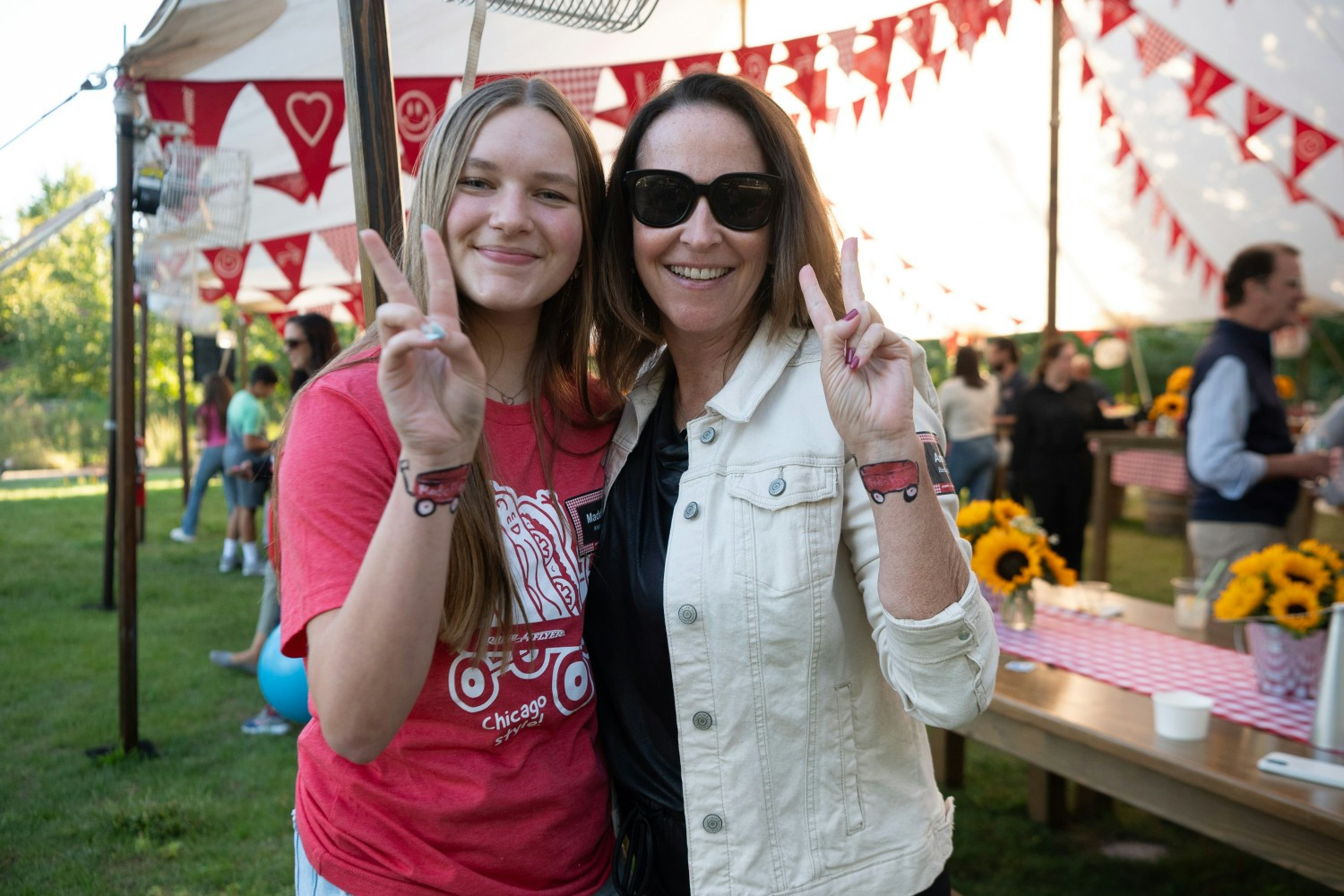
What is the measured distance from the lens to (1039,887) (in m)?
3.30

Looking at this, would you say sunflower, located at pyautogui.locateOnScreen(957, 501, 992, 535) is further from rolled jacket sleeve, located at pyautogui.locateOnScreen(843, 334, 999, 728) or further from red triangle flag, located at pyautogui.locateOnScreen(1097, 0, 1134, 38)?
red triangle flag, located at pyautogui.locateOnScreen(1097, 0, 1134, 38)

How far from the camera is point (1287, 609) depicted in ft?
8.37

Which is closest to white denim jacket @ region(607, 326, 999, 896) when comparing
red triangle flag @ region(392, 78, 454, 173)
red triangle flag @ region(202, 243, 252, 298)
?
red triangle flag @ region(392, 78, 454, 173)

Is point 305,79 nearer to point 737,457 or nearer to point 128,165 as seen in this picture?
point 128,165

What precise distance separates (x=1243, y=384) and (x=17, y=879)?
4.84 m

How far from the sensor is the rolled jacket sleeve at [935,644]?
1.26 metres

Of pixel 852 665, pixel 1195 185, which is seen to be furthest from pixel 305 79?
pixel 1195 185

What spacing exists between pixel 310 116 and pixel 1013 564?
4.58m

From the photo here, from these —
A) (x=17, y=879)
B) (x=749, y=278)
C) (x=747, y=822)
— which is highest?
(x=749, y=278)

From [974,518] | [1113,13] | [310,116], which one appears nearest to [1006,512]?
[974,518]

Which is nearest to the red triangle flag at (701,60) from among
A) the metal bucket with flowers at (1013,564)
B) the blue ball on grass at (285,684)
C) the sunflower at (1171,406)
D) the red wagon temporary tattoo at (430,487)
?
the metal bucket with flowers at (1013,564)

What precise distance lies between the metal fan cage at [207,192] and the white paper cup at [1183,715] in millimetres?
5260

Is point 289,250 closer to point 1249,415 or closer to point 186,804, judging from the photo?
point 186,804

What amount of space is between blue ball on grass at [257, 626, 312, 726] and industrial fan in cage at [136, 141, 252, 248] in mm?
2712
